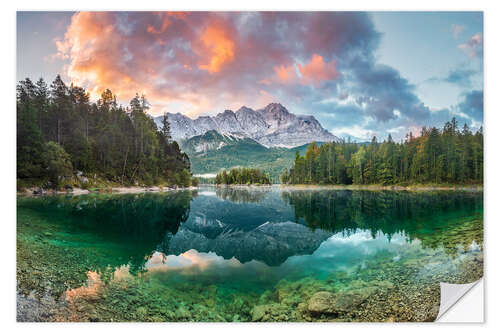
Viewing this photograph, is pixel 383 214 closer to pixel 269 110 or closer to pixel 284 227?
pixel 284 227

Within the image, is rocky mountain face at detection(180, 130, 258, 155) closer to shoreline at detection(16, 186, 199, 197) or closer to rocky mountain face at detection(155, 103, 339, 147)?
rocky mountain face at detection(155, 103, 339, 147)

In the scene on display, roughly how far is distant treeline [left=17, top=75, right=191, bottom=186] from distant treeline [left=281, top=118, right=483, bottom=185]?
8.30 m

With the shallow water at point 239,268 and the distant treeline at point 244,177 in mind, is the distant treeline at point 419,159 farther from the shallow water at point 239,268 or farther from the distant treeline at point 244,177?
the distant treeline at point 244,177

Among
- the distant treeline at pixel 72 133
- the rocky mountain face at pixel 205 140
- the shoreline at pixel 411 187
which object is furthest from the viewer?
the rocky mountain face at pixel 205 140

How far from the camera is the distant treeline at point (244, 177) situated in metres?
37.8

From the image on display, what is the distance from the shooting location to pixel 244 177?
42500 millimetres

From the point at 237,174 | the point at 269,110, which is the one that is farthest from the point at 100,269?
the point at 237,174

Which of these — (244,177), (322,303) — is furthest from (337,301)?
(244,177)

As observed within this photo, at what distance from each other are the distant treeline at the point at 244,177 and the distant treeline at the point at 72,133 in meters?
25.4

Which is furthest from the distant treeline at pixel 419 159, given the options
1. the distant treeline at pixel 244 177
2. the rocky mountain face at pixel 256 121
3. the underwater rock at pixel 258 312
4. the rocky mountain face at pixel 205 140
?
the distant treeline at pixel 244 177

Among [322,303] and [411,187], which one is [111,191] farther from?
[411,187]

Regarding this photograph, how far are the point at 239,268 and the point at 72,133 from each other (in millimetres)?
7096

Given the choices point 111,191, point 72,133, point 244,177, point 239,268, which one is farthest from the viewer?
point 244,177

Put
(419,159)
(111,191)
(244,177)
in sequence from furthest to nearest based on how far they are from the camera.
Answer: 1. (244,177)
2. (111,191)
3. (419,159)
